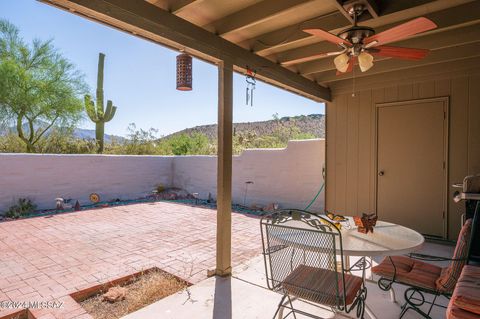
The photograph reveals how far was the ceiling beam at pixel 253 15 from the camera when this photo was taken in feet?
8.61

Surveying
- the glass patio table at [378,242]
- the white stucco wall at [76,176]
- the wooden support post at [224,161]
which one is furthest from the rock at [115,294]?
the white stucco wall at [76,176]

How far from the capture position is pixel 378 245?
6.59 feet

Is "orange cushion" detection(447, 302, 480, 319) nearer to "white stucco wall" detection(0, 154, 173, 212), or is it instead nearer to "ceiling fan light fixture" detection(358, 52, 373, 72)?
"ceiling fan light fixture" detection(358, 52, 373, 72)

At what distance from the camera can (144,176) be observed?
29.8 feet

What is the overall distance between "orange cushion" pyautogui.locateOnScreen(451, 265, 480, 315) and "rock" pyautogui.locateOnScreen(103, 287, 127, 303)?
265 centimetres

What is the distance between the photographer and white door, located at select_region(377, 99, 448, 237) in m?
4.59

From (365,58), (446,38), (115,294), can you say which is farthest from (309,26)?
(115,294)

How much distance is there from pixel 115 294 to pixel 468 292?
2.78m

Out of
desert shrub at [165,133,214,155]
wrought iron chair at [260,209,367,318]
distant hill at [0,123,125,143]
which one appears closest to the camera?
wrought iron chair at [260,209,367,318]

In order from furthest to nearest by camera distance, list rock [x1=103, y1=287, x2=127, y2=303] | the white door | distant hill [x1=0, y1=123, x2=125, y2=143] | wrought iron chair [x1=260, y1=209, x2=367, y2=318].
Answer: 1. distant hill [x1=0, y1=123, x2=125, y2=143]
2. the white door
3. rock [x1=103, y1=287, x2=127, y2=303]
4. wrought iron chair [x1=260, y1=209, x2=367, y2=318]

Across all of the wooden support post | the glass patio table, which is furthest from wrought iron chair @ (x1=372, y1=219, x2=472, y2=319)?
the wooden support post

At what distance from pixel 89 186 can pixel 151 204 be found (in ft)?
5.62

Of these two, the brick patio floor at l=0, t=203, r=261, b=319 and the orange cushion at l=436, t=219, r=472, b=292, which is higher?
the orange cushion at l=436, t=219, r=472, b=292

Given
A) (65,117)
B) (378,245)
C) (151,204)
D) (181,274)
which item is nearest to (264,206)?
(151,204)
